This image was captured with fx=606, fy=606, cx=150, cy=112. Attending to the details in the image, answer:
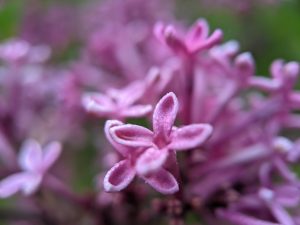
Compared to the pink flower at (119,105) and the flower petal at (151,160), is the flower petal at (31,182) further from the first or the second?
the flower petal at (151,160)

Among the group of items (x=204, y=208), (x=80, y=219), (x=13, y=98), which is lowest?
(x=80, y=219)

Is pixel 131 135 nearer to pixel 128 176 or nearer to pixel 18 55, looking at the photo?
pixel 128 176

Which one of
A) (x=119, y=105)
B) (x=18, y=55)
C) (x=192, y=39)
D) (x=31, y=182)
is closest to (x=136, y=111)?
(x=119, y=105)

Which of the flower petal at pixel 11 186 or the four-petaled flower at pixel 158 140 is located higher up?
the four-petaled flower at pixel 158 140

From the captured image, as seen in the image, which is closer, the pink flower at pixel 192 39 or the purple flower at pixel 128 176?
the purple flower at pixel 128 176

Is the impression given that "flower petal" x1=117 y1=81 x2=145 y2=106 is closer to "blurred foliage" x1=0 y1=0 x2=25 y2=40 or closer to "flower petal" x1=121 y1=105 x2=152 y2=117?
"flower petal" x1=121 y1=105 x2=152 y2=117

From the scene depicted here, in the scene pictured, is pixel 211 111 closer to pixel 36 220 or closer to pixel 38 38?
pixel 36 220

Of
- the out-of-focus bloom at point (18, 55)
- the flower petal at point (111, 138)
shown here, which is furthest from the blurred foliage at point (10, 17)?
the flower petal at point (111, 138)

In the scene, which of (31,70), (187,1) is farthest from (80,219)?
(187,1)
